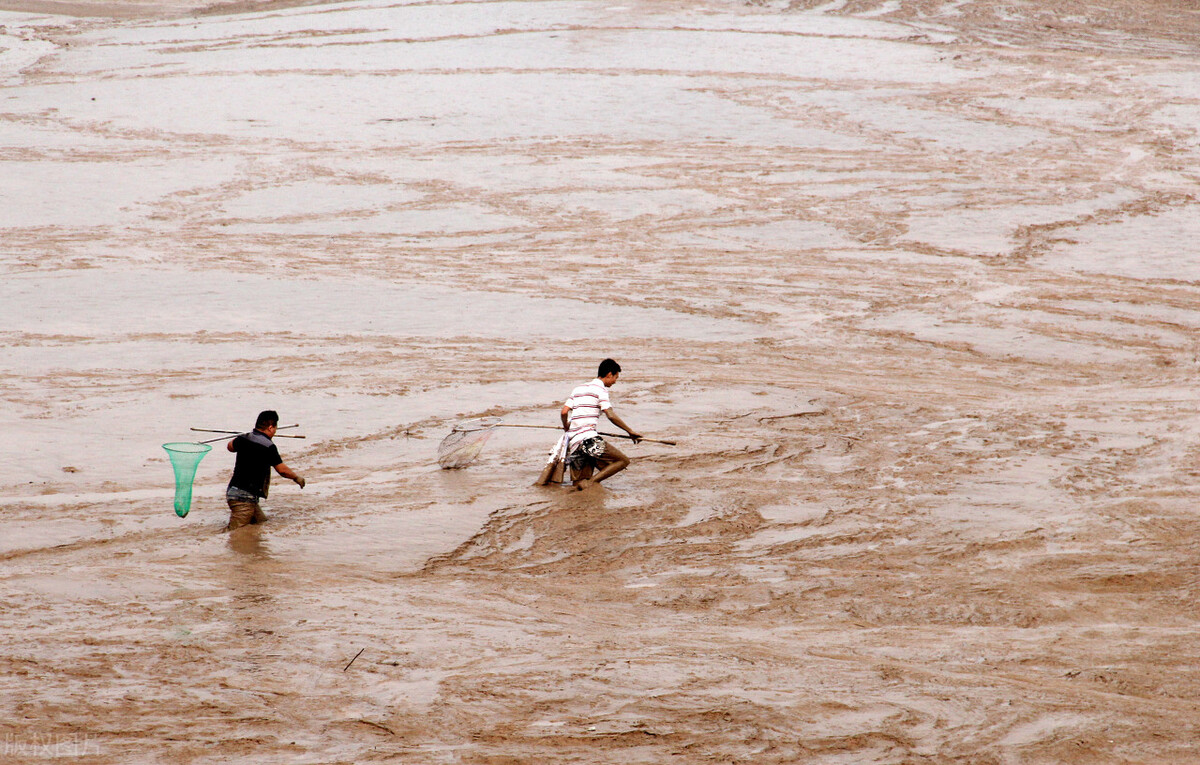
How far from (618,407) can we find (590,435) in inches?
92.7

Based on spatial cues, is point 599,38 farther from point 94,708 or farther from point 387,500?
point 94,708

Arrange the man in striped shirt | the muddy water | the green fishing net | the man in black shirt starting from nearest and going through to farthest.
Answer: the muddy water, the green fishing net, the man in black shirt, the man in striped shirt

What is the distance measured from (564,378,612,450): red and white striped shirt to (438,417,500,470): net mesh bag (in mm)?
820

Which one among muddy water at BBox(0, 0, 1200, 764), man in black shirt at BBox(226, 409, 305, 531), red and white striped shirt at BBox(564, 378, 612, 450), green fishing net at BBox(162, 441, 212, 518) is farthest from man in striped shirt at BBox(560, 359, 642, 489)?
green fishing net at BBox(162, 441, 212, 518)

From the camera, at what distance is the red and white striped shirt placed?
11.2 m

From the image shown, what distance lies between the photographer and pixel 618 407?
532 inches

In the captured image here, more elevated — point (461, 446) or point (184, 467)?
point (184, 467)

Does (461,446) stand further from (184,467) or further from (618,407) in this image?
(184,467)

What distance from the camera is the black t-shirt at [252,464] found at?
33.0 feet

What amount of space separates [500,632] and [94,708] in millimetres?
2463

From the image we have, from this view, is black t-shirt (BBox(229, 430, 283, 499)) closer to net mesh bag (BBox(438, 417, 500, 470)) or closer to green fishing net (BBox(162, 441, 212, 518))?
green fishing net (BBox(162, 441, 212, 518))

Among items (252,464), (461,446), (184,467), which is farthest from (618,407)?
(184,467)

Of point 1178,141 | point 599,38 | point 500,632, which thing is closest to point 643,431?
point 500,632

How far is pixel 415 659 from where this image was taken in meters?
7.46
